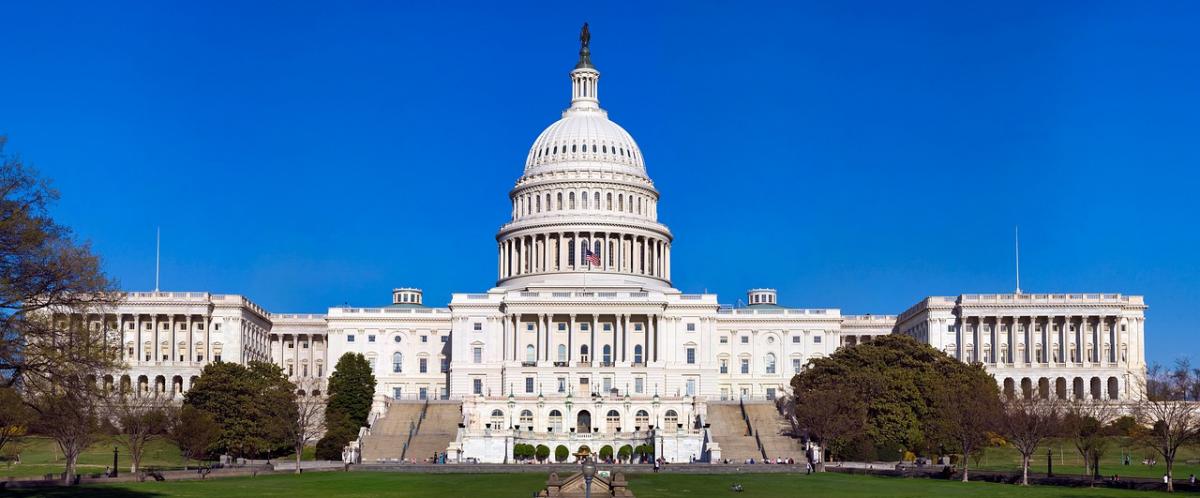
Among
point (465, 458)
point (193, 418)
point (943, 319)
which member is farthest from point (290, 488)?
point (943, 319)

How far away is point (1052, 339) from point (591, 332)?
4521cm

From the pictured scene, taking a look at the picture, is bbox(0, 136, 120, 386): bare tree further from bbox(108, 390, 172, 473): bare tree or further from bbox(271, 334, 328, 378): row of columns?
bbox(271, 334, 328, 378): row of columns

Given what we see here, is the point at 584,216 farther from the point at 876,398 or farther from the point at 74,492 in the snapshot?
the point at 74,492

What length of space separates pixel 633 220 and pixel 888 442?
204 feet

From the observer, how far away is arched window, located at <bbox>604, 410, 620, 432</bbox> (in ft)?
415

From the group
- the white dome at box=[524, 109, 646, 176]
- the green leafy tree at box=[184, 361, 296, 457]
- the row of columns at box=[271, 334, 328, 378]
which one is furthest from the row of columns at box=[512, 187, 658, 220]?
the green leafy tree at box=[184, 361, 296, 457]

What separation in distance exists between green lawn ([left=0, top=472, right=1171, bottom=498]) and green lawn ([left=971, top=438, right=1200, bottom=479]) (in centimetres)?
1412

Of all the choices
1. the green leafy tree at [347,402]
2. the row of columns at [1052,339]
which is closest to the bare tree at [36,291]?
→ the green leafy tree at [347,402]

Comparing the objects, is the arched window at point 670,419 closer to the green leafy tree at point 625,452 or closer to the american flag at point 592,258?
the green leafy tree at point 625,452

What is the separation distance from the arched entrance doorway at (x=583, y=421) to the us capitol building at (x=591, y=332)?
129 millimetres

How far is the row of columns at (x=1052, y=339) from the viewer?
14988cm

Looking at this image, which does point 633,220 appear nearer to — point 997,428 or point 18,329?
point 997,428

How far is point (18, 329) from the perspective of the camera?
47.5 meters

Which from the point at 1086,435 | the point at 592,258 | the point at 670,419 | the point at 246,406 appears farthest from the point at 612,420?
the point at 1086,435
